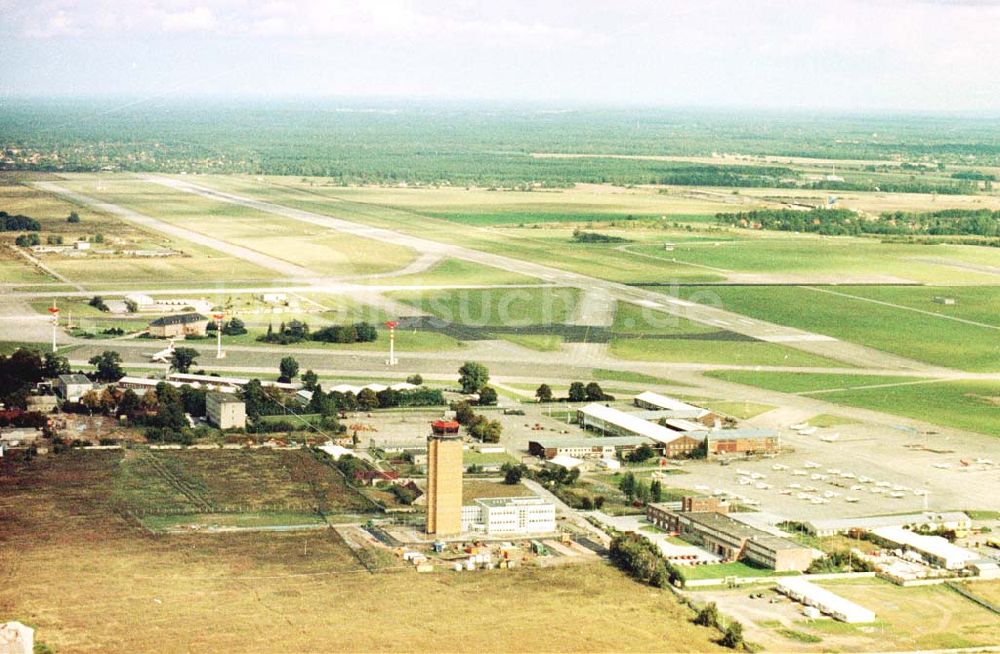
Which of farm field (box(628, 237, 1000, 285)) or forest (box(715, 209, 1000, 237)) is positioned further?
forest (box(715, 209, 1000, 237))

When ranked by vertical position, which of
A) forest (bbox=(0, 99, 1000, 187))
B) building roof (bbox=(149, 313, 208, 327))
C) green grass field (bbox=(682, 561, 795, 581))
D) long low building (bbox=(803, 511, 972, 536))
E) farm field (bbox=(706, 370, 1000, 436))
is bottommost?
green grass field (bbox=(682, 561, 795, 581))

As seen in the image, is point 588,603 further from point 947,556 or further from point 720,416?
point 720,416

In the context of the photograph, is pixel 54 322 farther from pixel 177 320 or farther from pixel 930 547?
pixel 930 547

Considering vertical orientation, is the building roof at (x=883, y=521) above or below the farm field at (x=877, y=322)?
below

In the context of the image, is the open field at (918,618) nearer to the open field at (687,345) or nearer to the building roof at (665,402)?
the building roof at (665,402)

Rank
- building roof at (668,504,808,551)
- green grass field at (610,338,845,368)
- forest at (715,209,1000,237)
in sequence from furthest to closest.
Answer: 1. forest at (715,209,1000,237)
2. green grass field at (610,338,845,368)
3. building roof at (668,504,808,551)

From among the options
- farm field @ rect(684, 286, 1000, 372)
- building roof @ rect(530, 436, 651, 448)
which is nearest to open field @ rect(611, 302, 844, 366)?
farm field @ rect(684, 286, 1000, 372)

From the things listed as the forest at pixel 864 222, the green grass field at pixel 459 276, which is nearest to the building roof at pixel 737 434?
the green grass field at pixel 459 276

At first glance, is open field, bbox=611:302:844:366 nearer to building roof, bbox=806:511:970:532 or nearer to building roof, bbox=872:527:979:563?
building roof, bbox=806:511:970:532
